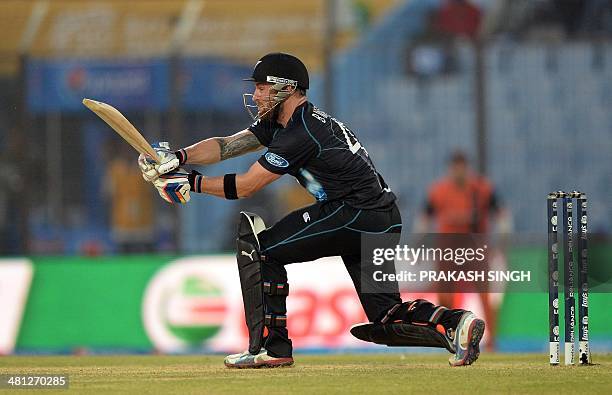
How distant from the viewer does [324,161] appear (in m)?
7.69

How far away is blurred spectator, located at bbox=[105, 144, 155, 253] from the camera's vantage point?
14344 millimetres

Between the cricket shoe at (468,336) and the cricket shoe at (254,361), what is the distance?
102 centimetres

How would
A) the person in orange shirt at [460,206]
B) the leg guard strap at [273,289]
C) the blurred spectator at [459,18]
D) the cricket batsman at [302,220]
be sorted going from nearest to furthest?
the cricket batsman at [302,220] → the leg guard strap at [273,289] → the person in orange shirt at [460,206] → the blurred spectator at [459,18]

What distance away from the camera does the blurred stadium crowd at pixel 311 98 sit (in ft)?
46.6

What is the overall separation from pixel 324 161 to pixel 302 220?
35cm

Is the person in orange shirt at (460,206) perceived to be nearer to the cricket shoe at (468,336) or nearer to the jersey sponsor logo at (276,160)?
the cricket shoe at (468,336)

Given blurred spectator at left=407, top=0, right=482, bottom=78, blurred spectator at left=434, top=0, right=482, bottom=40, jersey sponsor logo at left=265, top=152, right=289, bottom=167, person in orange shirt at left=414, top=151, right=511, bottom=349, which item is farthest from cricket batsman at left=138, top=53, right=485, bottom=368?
blurred spectator at left=434, top=0, right=482, bottom=40

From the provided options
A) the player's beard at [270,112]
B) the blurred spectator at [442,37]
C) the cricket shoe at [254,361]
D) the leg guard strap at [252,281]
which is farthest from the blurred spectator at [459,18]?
the cricket shoe at [254,361]

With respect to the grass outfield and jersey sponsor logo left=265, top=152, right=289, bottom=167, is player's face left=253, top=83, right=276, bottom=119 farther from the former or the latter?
the grass outfield

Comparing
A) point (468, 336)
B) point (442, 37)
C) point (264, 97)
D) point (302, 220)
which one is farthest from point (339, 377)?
point (442, 37)

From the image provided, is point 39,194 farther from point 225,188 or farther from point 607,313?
point 225,188

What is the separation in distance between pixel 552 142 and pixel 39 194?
541 cm

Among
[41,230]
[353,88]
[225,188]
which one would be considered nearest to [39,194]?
[41,230]

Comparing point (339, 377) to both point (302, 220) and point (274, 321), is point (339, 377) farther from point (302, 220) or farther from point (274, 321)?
point (302, 220)
